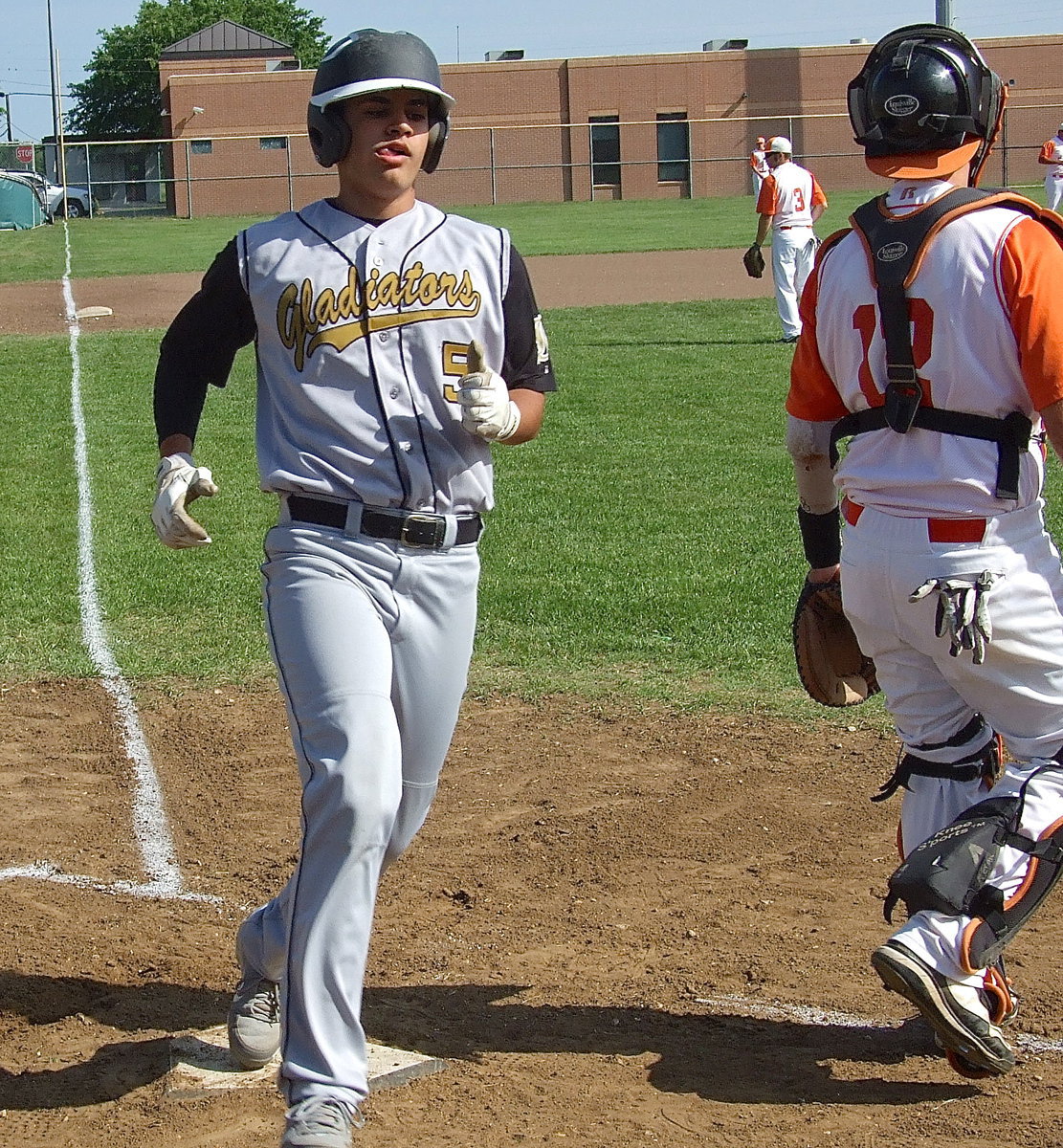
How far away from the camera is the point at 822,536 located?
365 cm

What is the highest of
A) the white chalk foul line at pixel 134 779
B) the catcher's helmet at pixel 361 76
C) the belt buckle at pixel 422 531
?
the catcher's helmet at pixel 361 76

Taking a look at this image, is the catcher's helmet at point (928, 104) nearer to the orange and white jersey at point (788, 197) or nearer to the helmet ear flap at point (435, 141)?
the helmet ear flap at point (435, 141)

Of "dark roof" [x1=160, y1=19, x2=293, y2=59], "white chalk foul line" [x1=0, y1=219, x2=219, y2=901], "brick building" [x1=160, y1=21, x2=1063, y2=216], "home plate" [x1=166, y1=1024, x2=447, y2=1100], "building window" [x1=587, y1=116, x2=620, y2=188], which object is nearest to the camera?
"home plate" [x1=166, y1=1024, x2=447, y2=1100]

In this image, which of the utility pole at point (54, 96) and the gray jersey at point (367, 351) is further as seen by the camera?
the utility pole at point (54, 96)

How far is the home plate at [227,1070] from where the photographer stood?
10.8ft

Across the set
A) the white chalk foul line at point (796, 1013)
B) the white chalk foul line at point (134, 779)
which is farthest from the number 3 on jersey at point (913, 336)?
the white chalk foul line at point (134, 779)

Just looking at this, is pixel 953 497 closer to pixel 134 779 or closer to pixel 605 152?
pixel 134 779

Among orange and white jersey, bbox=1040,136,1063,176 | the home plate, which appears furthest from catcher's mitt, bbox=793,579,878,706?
orange and white jersey, bbox=1040,136,1063,176

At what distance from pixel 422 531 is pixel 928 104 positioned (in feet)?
4.57

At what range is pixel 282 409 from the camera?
A: 3215mm

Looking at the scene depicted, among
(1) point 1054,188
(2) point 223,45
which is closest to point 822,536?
(1) point 1054,188

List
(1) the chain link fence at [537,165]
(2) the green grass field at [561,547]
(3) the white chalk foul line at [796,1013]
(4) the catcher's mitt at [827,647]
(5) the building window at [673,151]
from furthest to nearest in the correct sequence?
1. (5) the building window at [673,151]
2. (1) the chain link fence at [537,165]
3. (2) the green grass field at [561,547]
4. (4) the catcher's mitt at [827,647]
5. (3) the white chalk foul line at [796,1013]

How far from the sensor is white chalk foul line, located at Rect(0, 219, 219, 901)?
4523 millimetres

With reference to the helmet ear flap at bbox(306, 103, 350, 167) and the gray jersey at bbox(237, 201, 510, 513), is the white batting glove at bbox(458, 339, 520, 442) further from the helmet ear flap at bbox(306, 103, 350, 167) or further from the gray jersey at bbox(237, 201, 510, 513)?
the helmet ear flap at bbox(306, 103, 350, 167)
